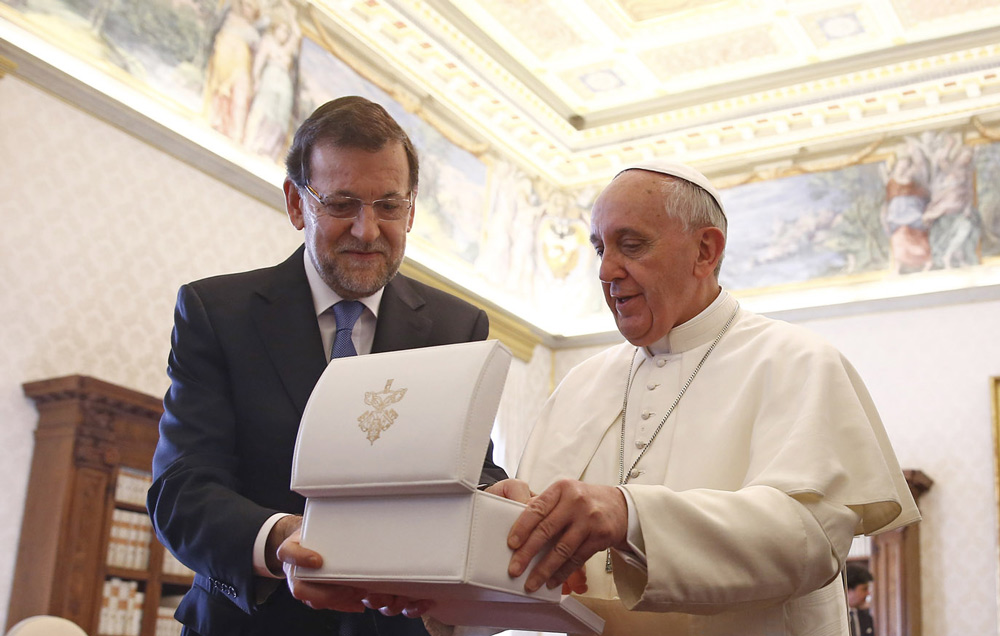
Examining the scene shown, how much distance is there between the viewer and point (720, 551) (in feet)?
6.83

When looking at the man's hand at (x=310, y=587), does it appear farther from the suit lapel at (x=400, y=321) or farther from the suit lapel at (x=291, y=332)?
the suit lapel at (x=400, y=321)

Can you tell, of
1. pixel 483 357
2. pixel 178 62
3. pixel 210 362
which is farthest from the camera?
pixel 178 62

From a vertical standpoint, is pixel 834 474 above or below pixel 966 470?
below

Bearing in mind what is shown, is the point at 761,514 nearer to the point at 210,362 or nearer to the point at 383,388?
the point at 383,388

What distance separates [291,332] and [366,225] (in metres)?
0.30

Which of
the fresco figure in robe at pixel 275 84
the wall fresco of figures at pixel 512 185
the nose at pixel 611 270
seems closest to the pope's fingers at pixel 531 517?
the nose at pixel 611 270

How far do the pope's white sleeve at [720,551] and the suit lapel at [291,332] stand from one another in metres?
0.80

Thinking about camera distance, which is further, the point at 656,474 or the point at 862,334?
the point at 862,334

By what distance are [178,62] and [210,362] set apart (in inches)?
259

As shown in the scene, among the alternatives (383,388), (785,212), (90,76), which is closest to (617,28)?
(785,212)

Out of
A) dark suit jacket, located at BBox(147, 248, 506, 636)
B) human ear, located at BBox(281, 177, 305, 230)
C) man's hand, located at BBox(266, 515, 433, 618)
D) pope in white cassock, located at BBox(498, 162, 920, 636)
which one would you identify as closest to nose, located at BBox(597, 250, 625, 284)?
pope in white cassock, located at BBox(498, 162, 920, 636)

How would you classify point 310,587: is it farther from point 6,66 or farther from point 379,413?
point 6,66

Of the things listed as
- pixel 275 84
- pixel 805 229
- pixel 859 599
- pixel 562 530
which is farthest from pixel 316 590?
pixel 805 229

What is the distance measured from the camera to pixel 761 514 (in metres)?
2.10
